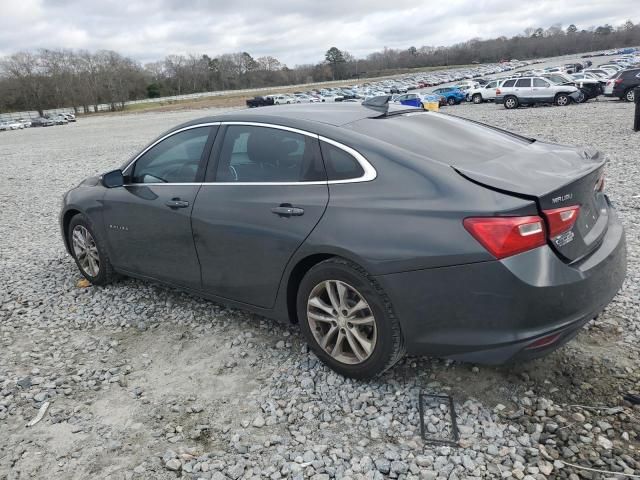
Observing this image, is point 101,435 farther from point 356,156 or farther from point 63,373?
point 356,156

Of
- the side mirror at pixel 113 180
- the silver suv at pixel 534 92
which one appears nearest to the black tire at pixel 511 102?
the silver suv at pixel 534 92

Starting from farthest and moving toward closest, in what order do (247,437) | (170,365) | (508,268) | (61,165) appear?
(61,165) < (170,365) < (247,437) < (508,268)

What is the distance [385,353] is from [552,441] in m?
0.94

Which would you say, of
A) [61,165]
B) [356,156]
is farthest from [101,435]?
[61,165]

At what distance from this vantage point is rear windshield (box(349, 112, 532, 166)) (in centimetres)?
307

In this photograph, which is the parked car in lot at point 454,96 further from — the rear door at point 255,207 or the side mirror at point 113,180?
the rear door at point 255,207

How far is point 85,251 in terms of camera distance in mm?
5074

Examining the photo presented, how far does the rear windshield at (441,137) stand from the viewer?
3070 millimetres

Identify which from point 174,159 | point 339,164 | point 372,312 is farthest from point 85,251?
point 372,312

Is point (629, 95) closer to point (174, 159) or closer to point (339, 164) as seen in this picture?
point (174, 159)

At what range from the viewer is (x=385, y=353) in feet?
9.57

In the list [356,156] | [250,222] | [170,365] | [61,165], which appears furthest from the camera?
[61,165]

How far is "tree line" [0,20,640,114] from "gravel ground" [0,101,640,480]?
102207 mm

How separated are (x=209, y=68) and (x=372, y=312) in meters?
140
